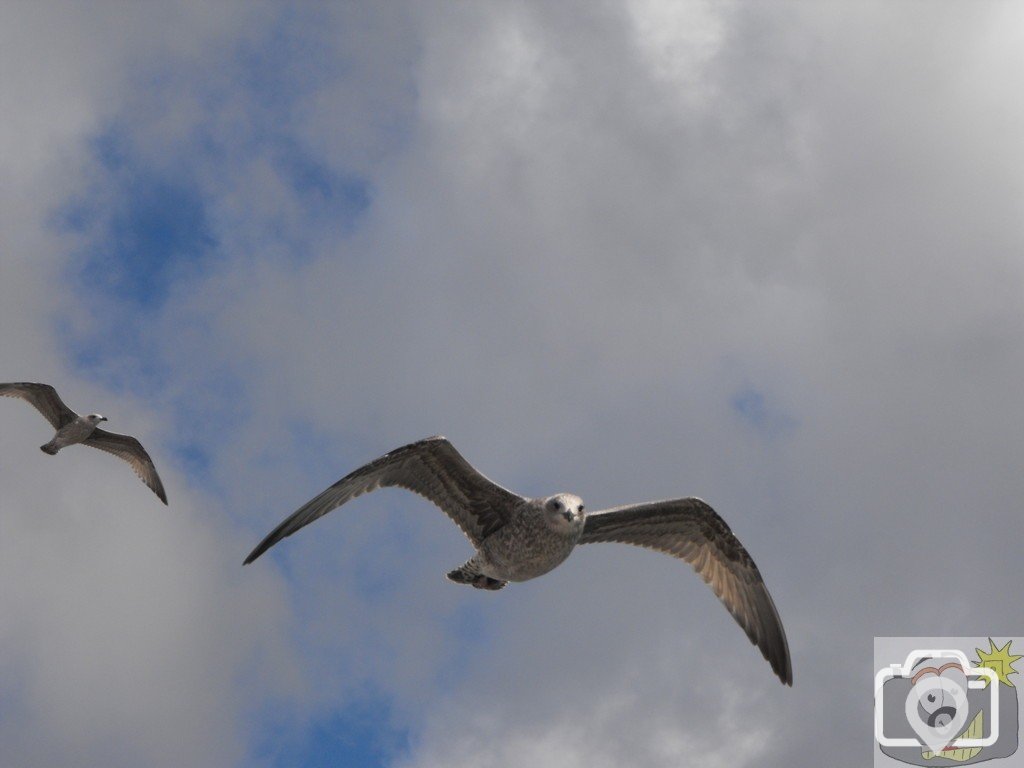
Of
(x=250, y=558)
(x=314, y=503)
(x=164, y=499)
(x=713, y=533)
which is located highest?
(x=164, y=499)

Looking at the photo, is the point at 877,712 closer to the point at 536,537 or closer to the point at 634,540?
the point at 634,540

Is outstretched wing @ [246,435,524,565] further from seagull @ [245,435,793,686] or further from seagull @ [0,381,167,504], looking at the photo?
seagull @ [0,381,167,504]

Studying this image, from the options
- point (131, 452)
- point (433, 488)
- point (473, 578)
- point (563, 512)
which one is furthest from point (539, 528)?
point (131, 452)

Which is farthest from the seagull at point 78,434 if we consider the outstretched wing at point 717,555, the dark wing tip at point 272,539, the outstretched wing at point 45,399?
the outstretched wing at point 717,555

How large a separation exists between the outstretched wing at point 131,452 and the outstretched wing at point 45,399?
1619 mm

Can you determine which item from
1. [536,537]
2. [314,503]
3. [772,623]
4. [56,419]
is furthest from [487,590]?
[56,419]

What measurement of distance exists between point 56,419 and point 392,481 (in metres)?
23.9

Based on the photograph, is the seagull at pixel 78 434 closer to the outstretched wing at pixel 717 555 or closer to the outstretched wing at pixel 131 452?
the outstretched wing at pixel 131 452

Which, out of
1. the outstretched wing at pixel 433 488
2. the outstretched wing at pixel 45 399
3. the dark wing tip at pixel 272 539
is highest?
the outstretched wing at pixel 45 399

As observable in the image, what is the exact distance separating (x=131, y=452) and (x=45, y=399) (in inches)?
182

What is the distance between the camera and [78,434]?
131 ft

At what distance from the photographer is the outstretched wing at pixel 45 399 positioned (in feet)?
125

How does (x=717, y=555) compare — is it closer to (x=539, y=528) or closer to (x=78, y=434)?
(x=539, y=528)

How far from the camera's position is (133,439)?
138 feet
